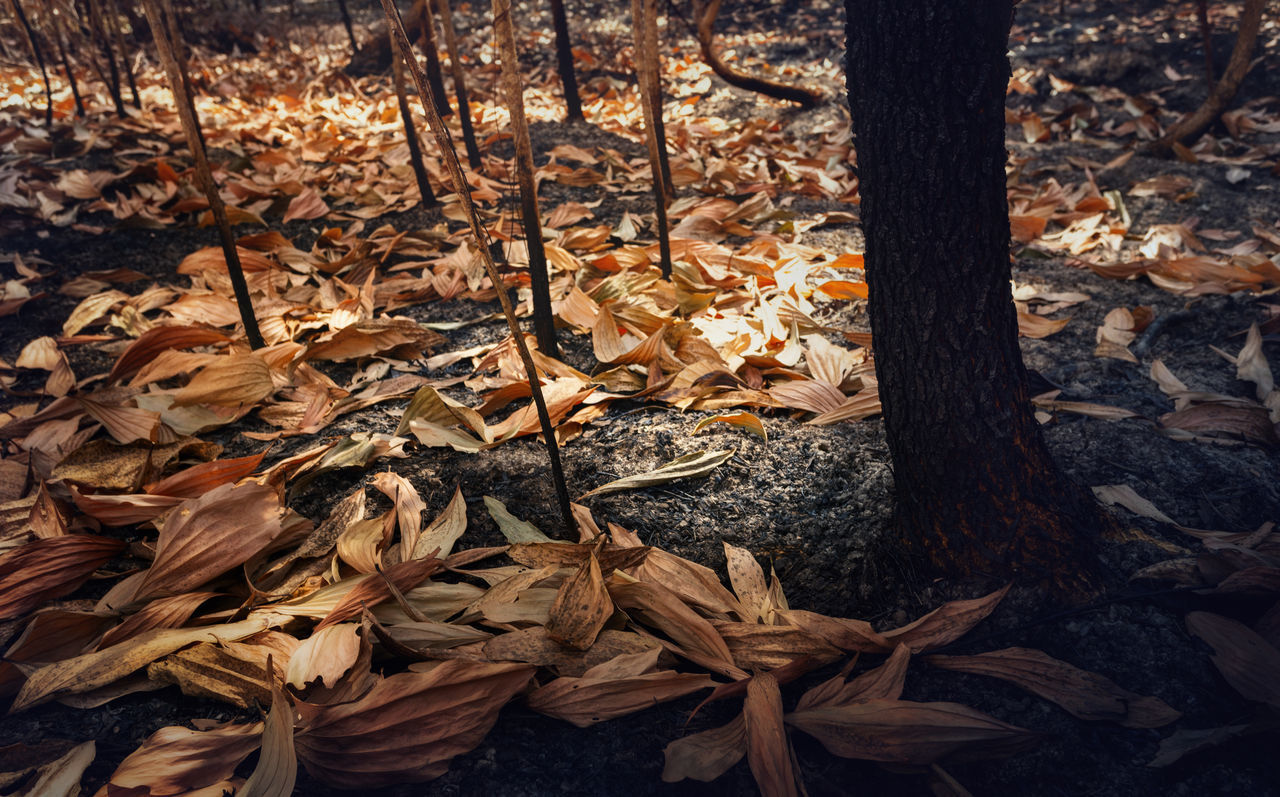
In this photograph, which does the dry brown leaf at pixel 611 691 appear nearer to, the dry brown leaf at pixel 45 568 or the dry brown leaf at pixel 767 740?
the dry brown leaf at pixel 767 740

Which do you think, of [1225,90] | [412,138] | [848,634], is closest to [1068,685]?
[848,634]

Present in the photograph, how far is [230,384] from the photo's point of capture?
4.82 feet

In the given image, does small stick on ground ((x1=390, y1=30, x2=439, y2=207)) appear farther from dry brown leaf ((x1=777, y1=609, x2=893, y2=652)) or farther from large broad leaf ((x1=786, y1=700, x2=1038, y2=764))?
large broad leaf ((x1=786, y1=700, x2=1038, y2=764))

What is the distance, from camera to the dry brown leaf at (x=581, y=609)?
0.90 m

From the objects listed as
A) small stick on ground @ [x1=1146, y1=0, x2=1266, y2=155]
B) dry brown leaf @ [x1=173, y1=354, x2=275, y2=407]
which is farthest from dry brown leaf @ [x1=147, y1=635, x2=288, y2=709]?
small stick on ground @ [x1=1146, y1=0, x2=1266, y2=155]

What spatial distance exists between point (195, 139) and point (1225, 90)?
11.2ft

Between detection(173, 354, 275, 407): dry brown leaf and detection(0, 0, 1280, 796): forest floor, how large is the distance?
73 mm

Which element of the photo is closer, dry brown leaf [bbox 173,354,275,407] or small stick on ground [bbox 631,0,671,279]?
dry brown leaf [bbox 173,354,275,407]

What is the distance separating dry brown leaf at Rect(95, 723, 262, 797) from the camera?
75 centimetres

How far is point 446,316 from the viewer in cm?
192

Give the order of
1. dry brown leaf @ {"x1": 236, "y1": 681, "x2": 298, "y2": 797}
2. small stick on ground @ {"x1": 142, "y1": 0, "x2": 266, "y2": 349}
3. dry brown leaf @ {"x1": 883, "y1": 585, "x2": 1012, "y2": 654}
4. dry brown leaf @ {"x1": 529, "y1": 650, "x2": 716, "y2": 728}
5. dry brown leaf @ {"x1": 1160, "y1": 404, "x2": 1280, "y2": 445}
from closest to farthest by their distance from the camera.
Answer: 1. dry brown leaf @ {"x1": 236, "y1": 681, "x2": 298, "y2": 797}
2. dry brown leaf @ {"x1": 529, "y1": 650, "x2": 716, "y2": 728}
3. dry brown leaf @ {"x1": 883, "y1": 585, "x2": 1012, "y2": 654}
4. dry brown leaf @ {"x1": 1160, "y1": 404, "x2": 1280, "y2": 445}
5. small stick on ground @ {"x1": 142, "y1": 0, "x2": 266, "y2": 349}

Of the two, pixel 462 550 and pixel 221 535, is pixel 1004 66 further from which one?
pixel 221 535

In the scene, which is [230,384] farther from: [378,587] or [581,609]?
[581,609]

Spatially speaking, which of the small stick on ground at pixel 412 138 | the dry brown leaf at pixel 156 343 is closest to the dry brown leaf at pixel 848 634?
the dry brown leaf at pixel 156 343
